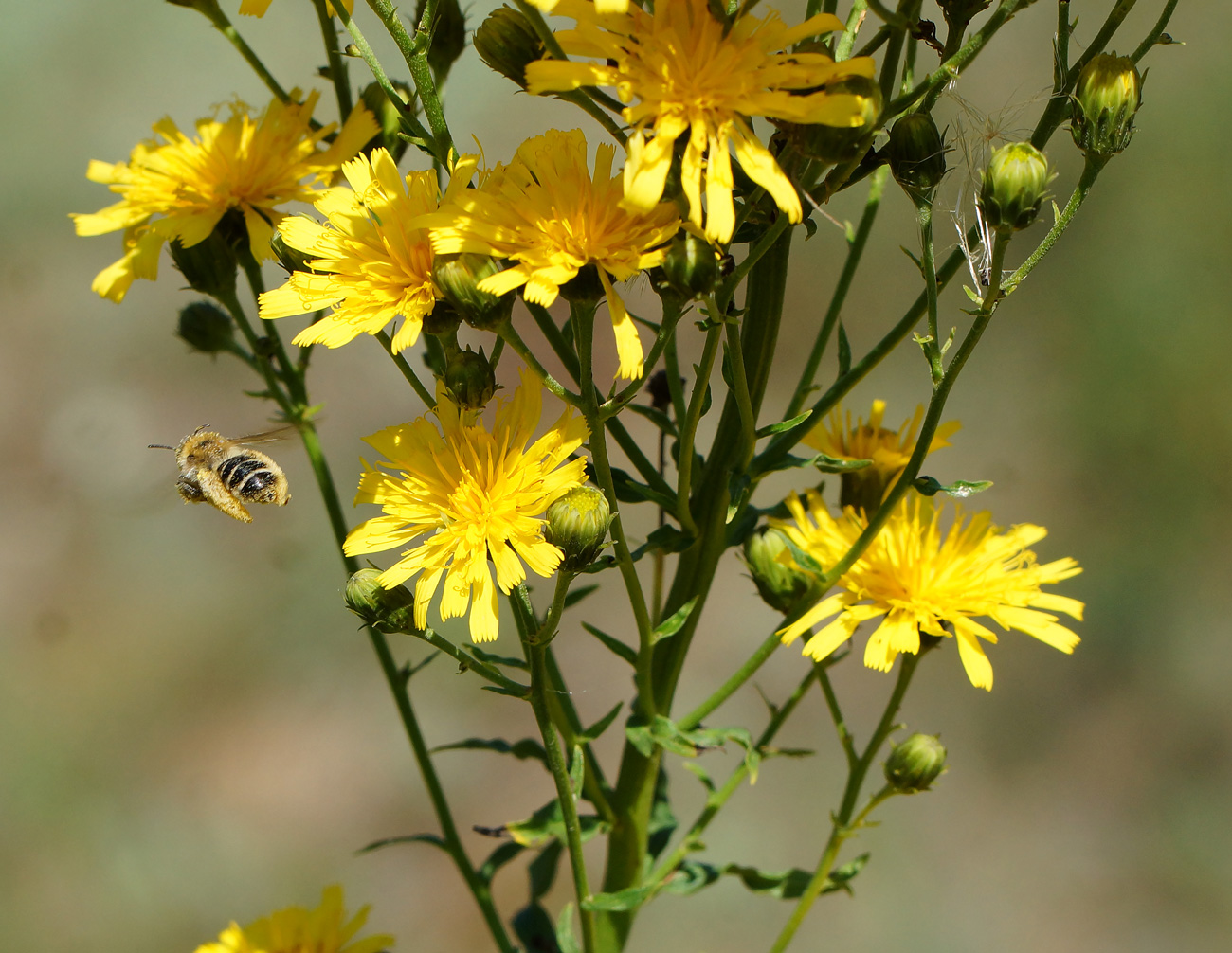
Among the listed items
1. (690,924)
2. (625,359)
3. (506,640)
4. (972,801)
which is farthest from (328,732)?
(625,359)

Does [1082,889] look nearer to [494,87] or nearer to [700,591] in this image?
[700,591]

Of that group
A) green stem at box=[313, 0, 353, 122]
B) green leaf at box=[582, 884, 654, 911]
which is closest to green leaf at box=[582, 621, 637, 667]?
green leaf at box=[582, 884, 654, 911]

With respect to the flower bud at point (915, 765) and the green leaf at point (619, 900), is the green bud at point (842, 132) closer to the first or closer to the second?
the flower bud at point (915, 765)

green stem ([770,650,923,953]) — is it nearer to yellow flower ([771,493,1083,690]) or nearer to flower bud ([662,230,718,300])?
yellow flower ([771,493,1083,690])

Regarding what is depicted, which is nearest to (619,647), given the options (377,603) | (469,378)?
(377,603)

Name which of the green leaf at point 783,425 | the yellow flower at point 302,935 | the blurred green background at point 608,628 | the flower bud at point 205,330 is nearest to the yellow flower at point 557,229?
the green leaf at point 783,425

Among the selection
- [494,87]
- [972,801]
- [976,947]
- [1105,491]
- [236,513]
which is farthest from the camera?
[494,87]
